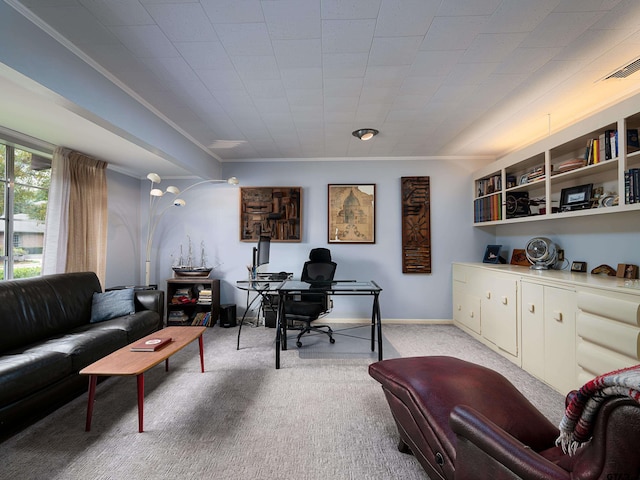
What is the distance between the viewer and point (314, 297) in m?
3.69

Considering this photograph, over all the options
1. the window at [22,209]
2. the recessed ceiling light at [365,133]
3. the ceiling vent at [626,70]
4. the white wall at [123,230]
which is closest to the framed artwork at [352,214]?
the recessed ceiling light at [365,133]

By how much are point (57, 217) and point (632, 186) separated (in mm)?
5447

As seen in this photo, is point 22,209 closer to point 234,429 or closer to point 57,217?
point 57,217

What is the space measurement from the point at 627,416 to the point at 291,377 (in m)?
2.39

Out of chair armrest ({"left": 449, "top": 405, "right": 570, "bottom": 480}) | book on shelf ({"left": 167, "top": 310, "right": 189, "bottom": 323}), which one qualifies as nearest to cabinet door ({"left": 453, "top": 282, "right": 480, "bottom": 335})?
chair armrest ({"left": 449, "top": 405, "right": 570, "bottom": 480})

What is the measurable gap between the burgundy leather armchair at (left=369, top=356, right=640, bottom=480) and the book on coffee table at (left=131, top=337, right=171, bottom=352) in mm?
1652

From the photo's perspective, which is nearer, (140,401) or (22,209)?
(140,401)

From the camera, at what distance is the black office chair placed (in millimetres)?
3312

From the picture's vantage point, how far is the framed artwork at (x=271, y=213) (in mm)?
4461

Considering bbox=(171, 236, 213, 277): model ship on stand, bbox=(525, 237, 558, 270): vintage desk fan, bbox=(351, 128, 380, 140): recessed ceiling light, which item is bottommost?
bbox=(171, 236, 213, 277): model ship on stand

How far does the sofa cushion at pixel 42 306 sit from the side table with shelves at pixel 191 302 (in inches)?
46.9

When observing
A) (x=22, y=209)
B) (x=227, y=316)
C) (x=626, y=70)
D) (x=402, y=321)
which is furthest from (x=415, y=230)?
(x=22, y=209)

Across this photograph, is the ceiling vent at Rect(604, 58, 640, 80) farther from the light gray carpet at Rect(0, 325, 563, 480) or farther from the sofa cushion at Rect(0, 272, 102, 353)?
the sofa cushion at Rect(0, 272, 102, 353)

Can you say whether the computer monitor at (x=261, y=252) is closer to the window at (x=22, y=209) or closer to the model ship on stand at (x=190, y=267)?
the model ship on stand at (x=190, y=267)
